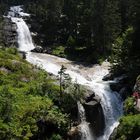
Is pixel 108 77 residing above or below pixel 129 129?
below

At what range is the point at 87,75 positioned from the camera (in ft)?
183

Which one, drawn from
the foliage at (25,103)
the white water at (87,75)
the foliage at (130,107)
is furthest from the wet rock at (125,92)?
the foliage at (130,107)

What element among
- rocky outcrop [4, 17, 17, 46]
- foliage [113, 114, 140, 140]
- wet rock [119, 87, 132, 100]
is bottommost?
wet rock [119, 87, 132, 100]

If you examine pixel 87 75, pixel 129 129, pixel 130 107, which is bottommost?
pixel 87 75

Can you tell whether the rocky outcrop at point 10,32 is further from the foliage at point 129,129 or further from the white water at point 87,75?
the foliage at point 129,129

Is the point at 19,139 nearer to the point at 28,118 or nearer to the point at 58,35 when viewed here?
the point at 28,118

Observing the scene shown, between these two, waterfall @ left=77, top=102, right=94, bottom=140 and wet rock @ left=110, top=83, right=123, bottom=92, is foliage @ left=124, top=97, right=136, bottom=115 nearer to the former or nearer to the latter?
waterfall @ left=77, top=102, right=94, bottom=140

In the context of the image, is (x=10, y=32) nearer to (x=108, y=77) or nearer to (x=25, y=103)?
(x=108, y=77)

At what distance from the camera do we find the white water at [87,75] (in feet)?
146

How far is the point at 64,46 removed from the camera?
7281cm

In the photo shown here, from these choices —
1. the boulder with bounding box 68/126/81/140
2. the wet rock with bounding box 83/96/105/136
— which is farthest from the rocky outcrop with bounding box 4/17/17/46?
the boulder with bounding box 68/126/81/140

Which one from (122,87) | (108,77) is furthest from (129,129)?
(108,77)

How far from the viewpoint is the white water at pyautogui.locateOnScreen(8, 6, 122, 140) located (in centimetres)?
4456

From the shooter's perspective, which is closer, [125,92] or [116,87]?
[125,92]
